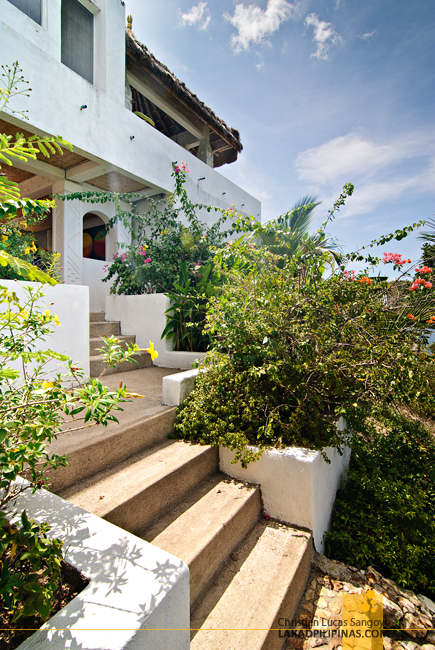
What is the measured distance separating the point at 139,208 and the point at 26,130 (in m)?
2.62

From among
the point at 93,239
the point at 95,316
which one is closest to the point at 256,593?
the point at 95,316

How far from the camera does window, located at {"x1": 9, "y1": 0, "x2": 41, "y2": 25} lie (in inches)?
159

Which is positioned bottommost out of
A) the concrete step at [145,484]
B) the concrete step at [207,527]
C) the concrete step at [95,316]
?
the concrete step at [207,527]

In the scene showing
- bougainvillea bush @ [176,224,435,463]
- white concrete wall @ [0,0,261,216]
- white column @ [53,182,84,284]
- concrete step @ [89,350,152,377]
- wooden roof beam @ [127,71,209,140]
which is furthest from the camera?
wooden roof beam @ [127,71,209,140]

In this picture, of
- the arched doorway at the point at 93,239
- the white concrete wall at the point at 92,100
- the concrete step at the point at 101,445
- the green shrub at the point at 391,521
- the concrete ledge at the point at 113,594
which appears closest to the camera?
the concrete ledge at the point at 113,594

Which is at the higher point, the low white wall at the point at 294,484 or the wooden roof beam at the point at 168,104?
the wooden roof beam at the point at 168,104

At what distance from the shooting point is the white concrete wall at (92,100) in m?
3.95

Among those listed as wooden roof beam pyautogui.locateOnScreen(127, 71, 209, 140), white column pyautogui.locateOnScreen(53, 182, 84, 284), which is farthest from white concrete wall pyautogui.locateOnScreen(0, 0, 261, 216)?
wooden roof beam pyautogui.locateOnScreen(127, 71, 209, 140)

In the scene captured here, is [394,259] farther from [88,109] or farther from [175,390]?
[88,109]

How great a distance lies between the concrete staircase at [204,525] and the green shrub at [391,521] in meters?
A: 0.40

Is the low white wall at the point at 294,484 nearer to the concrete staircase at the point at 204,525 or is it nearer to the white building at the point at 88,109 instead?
the concrete staircase at the point at 204,525

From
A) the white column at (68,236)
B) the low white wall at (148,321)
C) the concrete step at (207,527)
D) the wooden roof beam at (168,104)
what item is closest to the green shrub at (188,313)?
the low white wall at (148,321)

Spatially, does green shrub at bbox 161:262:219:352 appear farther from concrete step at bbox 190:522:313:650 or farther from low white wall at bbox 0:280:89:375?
concrete step at bbox 190:522:313:650

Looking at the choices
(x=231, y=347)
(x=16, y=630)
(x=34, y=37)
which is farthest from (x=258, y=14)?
(x=16, y=630)
